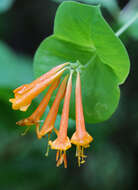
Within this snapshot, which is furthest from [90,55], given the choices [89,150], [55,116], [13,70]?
[89,150]

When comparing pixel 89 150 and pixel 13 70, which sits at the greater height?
pixel 13 70

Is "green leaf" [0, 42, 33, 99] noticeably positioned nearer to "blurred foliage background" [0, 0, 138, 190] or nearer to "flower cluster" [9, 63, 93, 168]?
"blurred foliage background" [0, 0, 138, 190]

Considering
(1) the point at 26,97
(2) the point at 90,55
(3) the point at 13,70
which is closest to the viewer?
(1) the point at 26,97

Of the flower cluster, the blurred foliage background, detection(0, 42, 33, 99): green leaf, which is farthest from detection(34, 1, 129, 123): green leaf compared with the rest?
the blurred foliage background

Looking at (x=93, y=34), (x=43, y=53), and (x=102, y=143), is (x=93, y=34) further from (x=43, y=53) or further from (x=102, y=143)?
(x=102, y=143)

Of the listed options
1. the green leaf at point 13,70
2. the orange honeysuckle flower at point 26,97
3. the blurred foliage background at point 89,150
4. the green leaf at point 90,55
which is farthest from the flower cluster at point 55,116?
the blurred foliage background at point 89,150

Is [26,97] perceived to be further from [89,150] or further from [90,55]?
[89,150]

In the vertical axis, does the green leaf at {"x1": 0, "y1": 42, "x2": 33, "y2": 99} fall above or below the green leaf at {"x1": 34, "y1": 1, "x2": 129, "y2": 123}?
below

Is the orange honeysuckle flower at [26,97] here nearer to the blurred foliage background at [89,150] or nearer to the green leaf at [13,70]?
the green leaf at [13,70]

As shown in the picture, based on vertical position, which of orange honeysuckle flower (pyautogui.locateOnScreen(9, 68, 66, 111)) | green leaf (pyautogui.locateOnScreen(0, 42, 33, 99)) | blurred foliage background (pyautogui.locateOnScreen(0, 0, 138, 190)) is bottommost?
blurred foliage background (pyautogui.locateOnScreen(0, 0, 138, 190))

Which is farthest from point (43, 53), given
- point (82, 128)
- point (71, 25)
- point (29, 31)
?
point (29, 31)
